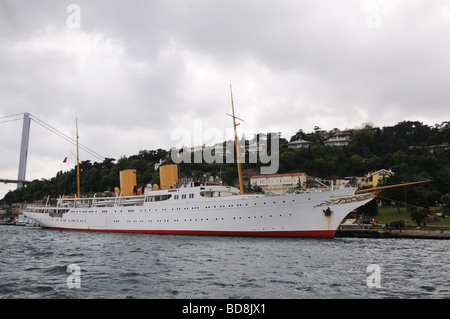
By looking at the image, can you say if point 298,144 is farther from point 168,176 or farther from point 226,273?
point 226,273

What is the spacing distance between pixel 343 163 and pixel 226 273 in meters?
62.4

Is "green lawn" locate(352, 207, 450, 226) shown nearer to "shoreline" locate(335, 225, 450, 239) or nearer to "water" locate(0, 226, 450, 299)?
"shoreline" locate(335, 225, 450, 239)

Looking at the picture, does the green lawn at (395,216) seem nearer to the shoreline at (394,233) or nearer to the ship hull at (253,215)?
the shoreline at (394,233)

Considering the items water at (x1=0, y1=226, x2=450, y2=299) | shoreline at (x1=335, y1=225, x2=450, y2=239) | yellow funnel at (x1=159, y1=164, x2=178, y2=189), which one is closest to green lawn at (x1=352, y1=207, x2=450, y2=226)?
shoreline at (x1=335, y1=225, x2=450, y2=239)

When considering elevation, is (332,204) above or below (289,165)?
below

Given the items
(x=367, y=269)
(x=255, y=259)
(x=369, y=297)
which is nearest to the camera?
(x=369, y=297)

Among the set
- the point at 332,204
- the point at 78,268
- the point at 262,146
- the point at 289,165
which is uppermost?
the point at 262,146

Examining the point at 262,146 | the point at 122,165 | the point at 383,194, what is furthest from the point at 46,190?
the point at 383,194

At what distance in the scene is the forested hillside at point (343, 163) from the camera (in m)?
60.8

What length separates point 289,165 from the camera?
71.9 m

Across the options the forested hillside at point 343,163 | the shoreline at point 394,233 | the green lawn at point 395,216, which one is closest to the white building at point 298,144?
the forested hillside at point 343,163

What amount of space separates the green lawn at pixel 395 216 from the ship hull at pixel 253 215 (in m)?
14.3
